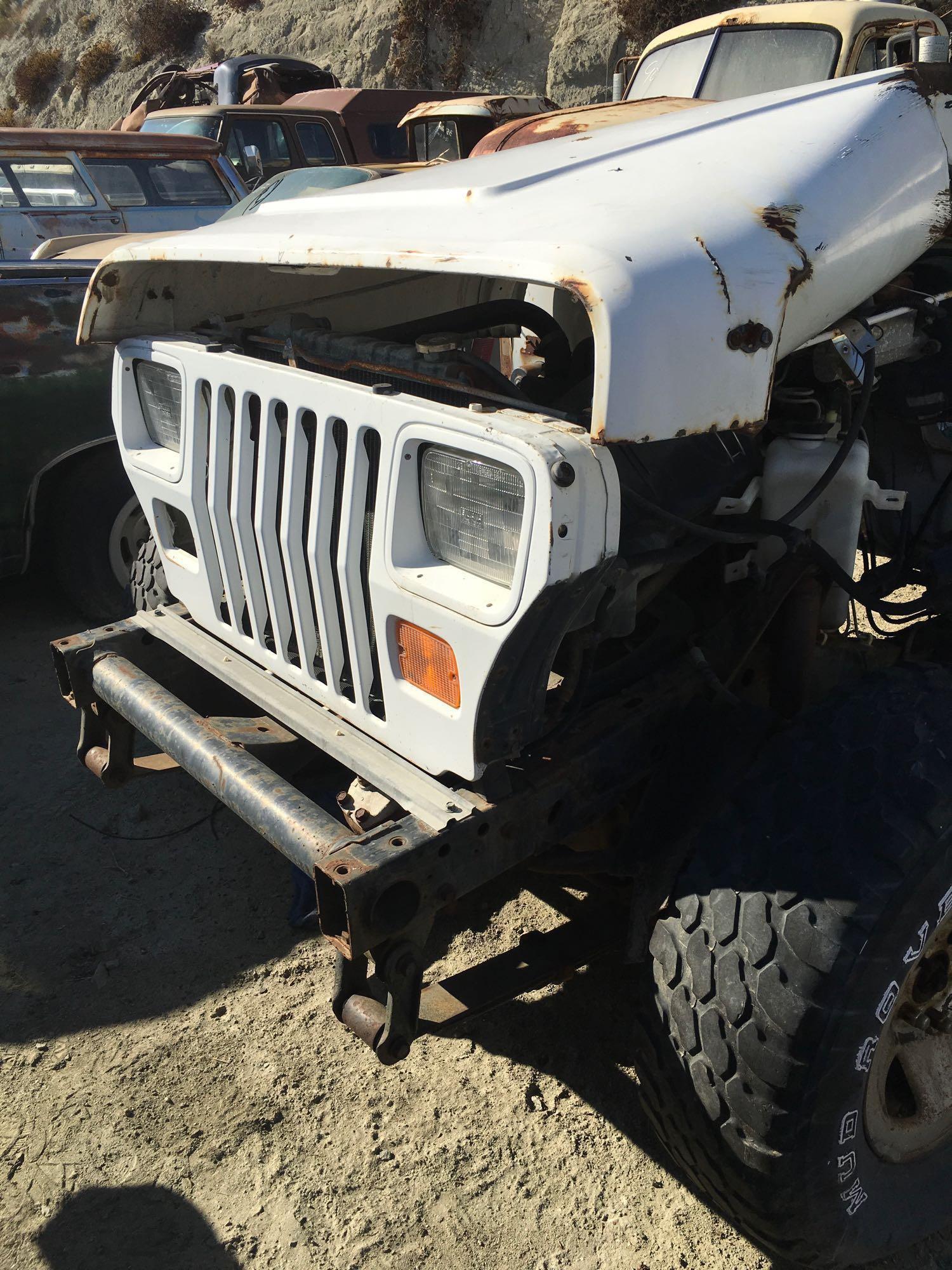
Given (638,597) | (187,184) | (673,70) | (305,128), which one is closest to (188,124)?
(305,128)

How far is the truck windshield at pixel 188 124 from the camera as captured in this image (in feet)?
39.3

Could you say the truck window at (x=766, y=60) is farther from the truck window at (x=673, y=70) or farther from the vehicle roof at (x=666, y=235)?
the vehicle roof at (x=666, y=235)

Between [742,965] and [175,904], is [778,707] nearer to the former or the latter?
[742,965]

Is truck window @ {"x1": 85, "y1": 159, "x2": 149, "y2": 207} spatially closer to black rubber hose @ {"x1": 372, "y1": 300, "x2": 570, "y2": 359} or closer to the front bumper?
the front bumper

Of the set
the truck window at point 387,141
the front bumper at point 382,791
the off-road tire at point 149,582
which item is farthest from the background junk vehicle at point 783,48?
the truck window at point 387,141

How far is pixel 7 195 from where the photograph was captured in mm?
5992

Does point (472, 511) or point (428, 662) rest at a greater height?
point (472, 511)

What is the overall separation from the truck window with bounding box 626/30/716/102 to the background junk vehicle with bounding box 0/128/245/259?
2.95 metres

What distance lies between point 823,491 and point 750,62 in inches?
120

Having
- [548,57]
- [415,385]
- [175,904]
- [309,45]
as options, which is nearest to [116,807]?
[175,904]

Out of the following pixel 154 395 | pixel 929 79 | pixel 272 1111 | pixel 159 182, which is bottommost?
pixel 272 1111

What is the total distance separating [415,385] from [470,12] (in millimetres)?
21633

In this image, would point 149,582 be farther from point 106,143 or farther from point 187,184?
point 187,184

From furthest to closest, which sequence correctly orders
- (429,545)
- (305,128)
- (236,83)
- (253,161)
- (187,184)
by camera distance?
(236,83) < (305,128) < (253,161) < (187,184) < (429,545)
